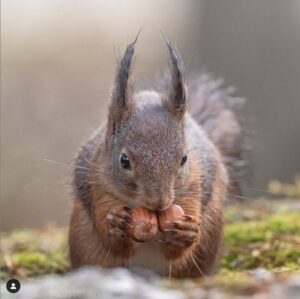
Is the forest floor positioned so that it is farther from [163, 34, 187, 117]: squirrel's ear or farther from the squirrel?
[163, 34, 187, 117]: squirrel's ear

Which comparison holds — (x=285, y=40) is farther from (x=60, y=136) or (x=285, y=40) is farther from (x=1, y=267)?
(x=1, y=267)

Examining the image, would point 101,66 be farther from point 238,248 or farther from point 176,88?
point 176,88

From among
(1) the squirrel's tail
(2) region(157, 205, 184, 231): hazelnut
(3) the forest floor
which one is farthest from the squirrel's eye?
(1) the squirrel's tail

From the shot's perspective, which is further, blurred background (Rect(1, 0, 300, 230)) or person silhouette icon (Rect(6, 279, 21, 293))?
blurred background (Rect(1, 0, 300, 230))

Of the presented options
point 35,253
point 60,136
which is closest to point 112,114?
point 35,253

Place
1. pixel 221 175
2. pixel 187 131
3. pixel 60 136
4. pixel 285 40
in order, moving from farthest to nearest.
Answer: pixel 285 40
pixel 60 136
pixel 221 175
pixel 187 131

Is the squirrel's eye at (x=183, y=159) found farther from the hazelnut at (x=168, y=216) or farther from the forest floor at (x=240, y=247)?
the forest floor at (x=240, y=247)
